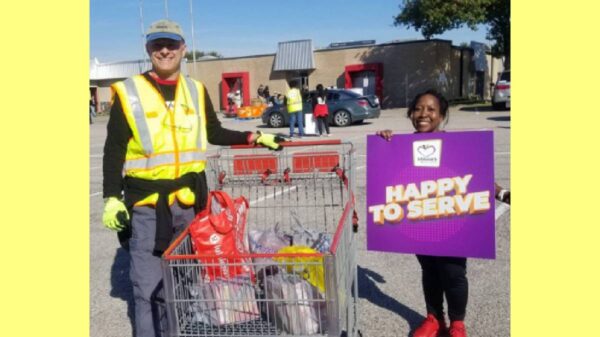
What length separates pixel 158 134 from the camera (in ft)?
9.73

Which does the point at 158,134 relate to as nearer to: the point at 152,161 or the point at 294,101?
the point at 152,161

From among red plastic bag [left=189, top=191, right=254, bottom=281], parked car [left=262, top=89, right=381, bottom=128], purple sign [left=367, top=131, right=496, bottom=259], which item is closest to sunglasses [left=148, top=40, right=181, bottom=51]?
red plastic bag [left=189, top=191, right=254, bottom=281]

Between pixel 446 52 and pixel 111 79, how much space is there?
27.8 metres

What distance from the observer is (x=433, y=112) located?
10.6ft

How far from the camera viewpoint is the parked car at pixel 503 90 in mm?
21656

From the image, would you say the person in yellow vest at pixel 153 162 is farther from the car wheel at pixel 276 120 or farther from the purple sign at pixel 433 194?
the car wheel at pixel 276 120

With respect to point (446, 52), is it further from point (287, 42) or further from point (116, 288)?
point (116, 288)

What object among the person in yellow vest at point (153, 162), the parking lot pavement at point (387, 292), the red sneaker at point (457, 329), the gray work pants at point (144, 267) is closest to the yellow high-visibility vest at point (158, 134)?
the person in yellow vest at point (153, 162)

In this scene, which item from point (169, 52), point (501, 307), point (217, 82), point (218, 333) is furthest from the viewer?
point (217, 82)

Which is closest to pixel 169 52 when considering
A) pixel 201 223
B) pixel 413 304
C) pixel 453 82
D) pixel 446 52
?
pixel 201 223

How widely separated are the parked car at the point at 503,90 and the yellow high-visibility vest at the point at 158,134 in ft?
68.1

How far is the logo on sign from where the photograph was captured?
3033 millimetres

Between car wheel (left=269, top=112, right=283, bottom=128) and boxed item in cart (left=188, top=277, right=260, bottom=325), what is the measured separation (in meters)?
18.5

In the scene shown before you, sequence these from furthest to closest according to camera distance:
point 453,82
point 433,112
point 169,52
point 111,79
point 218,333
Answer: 1. point 111,79
2. point 453,82
3. point 433,112
4. point 169,52
5. point 218,333
